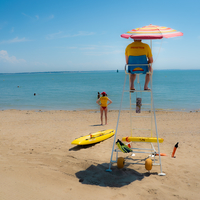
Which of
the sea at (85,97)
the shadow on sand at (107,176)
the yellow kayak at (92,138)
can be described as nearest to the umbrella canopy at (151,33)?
the sea at (85,97)

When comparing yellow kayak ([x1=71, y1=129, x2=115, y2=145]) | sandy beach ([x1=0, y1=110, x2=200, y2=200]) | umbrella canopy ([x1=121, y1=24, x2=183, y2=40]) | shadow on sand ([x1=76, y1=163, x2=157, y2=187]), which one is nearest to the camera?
sandy beach ([x1=0, y1=110, x2=200, y2=200])

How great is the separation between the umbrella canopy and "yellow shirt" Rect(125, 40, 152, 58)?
289 millimetres

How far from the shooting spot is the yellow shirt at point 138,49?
201 inches

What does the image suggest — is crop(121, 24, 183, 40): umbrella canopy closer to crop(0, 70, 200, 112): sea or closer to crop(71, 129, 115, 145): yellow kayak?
crop(0, 70, 200, 112): sea

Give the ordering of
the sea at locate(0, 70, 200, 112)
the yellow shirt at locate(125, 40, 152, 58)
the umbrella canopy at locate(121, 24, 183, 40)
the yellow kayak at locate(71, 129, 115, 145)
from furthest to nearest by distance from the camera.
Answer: the sea at locate(0, 70, 200, 112), the yellow kayak at locate(71, 129, 115, 145), the yellow shirt at locate(125, 40, 152, 58), the umbrella canopy at locate(121, 24, 183, 40)

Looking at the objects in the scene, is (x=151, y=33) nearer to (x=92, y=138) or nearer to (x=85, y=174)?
(x=85, y=174)

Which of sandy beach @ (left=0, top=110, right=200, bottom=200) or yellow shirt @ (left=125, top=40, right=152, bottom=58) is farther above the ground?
yellow shirt @ (left=125, top=40, right=152, bottom=58)

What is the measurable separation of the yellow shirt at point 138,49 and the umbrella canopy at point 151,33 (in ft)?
0.95

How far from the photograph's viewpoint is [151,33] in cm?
482

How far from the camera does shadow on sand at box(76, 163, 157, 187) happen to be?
4.85 m

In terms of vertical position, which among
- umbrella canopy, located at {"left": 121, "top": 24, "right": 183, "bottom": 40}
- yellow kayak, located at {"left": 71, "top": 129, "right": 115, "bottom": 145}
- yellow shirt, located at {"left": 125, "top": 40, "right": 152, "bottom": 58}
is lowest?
yellow kayak, located at {"left": 71, "top": 129, "right": 115, "bottom": 145}

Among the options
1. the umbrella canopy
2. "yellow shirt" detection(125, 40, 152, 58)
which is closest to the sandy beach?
"yellow shirt" detection(125, 40, 152, 58)

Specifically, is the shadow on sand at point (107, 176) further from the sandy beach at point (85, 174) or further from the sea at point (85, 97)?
the sea at point (85, 97)

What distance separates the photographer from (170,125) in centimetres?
1134
